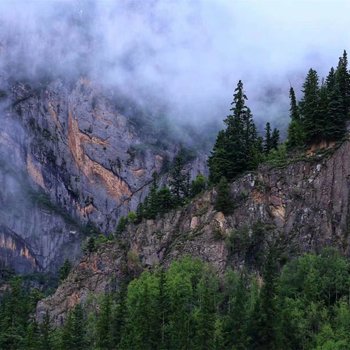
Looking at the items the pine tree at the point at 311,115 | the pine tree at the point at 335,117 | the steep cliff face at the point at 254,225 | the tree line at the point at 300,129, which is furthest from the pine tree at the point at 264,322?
the tree line at the point at 300,129

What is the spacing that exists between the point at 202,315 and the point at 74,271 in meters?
45.5

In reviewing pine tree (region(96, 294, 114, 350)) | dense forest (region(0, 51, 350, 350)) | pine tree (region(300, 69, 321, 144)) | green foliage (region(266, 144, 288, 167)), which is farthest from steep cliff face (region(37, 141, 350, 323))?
pine tree (region(96, 294, 114, 350))

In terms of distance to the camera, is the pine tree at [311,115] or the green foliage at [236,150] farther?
the green foliage at [236,150]

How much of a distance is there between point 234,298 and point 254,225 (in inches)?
559

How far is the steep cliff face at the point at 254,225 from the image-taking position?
104 metres

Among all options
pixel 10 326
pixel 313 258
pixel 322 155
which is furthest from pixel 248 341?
pixel 10 326

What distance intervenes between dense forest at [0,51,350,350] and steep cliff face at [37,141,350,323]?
226 centimetres

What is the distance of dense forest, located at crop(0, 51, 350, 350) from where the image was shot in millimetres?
88438

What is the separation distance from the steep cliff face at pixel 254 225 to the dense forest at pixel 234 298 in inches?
88.9

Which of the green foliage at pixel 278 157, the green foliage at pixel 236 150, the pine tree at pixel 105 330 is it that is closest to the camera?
the pine tree at pixel 105 330

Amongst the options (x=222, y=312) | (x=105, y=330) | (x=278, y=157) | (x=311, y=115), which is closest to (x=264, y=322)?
(x=222, y=312)

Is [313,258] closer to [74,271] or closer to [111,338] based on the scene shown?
[111,338]

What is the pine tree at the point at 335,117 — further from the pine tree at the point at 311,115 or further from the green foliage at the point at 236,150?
the green foliage at the point at 236,150

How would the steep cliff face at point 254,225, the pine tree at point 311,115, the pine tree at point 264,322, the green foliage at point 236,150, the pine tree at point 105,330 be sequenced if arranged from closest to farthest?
the pine tree at point 264,322 < the pine tree at point 105,330 < the steep cliff face at point 254,225 < the pine tree at point 311,115 < the green foliage at point 236,150
